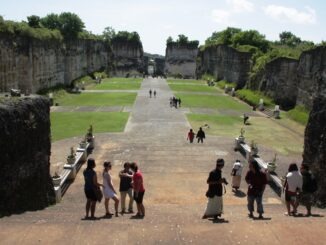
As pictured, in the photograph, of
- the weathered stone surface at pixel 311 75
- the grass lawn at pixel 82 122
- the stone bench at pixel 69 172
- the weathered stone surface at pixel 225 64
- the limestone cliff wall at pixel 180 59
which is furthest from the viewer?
the limestone cliff wall at pixel 180 59

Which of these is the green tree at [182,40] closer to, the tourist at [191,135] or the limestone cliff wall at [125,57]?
the limestone cliff wall at [125,57]

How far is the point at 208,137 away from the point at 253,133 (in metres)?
3.94

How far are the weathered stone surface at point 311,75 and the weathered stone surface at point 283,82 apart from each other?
222 cm

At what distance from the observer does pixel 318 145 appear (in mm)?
12195

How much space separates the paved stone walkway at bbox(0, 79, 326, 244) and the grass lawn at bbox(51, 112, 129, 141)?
1040 millimetres

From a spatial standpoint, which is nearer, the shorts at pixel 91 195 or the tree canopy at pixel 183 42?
the shorts at pixel 91 195

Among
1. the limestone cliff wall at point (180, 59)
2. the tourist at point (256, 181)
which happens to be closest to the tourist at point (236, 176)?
the tourist at point (256, 181)

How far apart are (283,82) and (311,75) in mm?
6142

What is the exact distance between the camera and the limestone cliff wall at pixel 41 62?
32938 millimetres

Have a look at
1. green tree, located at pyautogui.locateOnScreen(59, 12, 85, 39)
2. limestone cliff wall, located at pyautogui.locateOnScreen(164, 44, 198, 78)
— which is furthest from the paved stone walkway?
limestone cliff wall, located at pyautogui.locateOnScreen(164, 44, 198, 78)

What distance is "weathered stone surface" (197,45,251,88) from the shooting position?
5238 centimetres

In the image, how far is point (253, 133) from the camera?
27875 millimetres

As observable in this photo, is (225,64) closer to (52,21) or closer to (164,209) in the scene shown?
(52,21)

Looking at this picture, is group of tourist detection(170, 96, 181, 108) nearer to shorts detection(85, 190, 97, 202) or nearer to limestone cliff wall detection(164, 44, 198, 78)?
shorts detection(85, 190, 97, 202)
